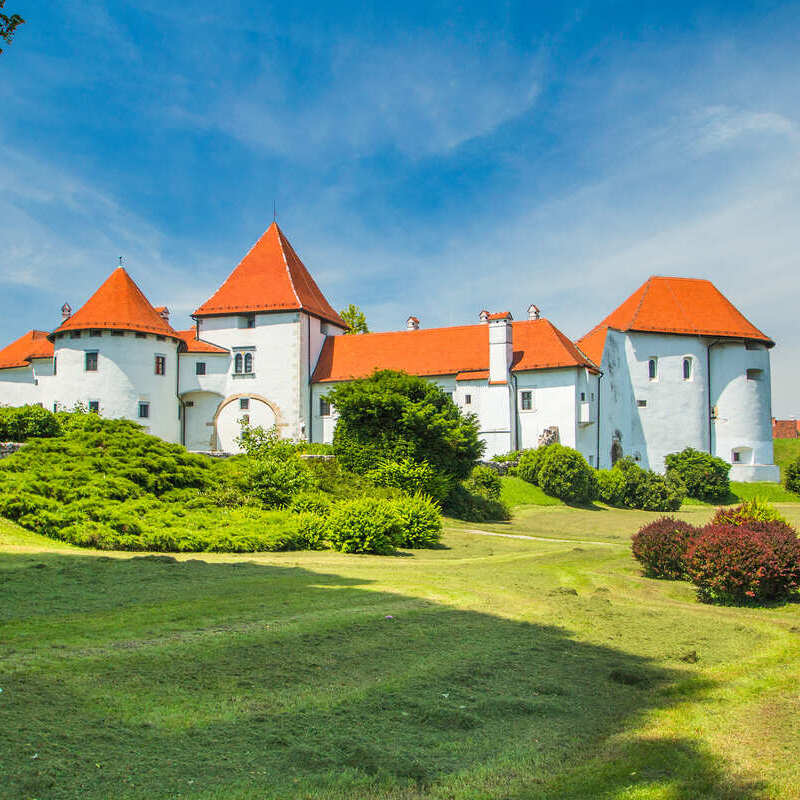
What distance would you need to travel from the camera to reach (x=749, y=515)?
13211 mm

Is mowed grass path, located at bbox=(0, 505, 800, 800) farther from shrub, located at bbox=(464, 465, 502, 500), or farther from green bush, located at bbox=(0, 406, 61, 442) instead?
shrub, located at bbox=(464, 465, 502, 500)

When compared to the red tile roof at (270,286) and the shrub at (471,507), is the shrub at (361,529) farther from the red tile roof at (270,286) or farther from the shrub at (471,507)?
the red tile roof at (270,286)

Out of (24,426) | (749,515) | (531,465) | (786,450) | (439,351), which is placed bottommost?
(749,515)

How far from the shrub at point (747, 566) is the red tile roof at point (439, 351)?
3053 cm

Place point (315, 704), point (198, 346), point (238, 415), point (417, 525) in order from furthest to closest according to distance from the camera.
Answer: point (198, 346), point (238, 415), point (417, 525), point (315, 704)

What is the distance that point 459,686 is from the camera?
6043 millimetres

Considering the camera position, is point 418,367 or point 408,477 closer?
point 408,477

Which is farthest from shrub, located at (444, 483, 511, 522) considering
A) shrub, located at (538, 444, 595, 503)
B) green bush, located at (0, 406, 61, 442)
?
green bush, located at (0, 406, 61, 442)

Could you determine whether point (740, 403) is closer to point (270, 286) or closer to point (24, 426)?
point (270, 286)

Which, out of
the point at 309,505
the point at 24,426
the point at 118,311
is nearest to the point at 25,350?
the point at 118,311

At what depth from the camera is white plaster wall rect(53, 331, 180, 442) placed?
1522 inches

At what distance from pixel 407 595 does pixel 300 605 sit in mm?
1651

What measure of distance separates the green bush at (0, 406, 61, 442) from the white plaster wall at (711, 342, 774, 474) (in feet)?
134

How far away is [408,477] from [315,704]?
19.5 metres
